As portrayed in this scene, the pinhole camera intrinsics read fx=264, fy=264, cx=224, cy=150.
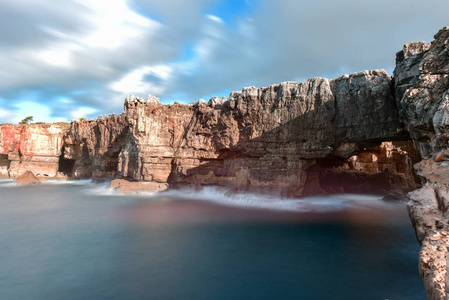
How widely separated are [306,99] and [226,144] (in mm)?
7251

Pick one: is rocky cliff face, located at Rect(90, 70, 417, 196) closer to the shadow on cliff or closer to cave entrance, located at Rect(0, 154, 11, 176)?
the shadow on cliff

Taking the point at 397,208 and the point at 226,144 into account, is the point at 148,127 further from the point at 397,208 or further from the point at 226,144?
the point at 397,208

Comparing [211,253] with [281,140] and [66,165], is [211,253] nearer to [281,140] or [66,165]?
[281,140]

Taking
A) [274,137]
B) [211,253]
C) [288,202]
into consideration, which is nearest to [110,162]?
Answer: [274,137]

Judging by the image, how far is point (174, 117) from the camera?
24.4 m

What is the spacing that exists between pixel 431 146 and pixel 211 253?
9286mm

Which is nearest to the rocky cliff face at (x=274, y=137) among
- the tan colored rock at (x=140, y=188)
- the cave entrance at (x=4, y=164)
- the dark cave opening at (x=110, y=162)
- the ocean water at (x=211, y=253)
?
the tan colored rock at (x=140, y=188)

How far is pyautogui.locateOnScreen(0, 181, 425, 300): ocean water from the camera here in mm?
7445

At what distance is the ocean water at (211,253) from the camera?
7.45m

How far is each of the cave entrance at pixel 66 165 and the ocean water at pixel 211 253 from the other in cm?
2595

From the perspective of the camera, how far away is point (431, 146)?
10031 millimetres

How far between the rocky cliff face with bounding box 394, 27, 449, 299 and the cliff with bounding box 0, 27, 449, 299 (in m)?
0.04

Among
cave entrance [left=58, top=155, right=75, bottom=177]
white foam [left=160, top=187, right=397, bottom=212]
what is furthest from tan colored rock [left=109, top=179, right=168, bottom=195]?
cave entrance [left=58, top=155, right=75, bottom=177]

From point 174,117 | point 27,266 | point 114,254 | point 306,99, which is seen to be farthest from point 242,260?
point 174,117
